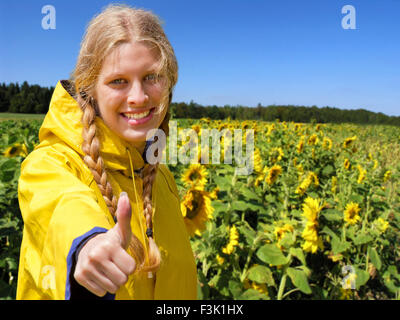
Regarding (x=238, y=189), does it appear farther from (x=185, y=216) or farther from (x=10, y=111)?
(x=10, y=111)

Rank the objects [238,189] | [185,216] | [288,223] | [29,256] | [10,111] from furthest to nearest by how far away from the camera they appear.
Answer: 1. [10,111]
2. [238,189]
3. [288,223]
4. [185,216]
5. [29,256]

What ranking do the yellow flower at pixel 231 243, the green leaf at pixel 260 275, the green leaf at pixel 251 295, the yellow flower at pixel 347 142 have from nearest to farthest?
1. the green leaf at pixel 251 295
2. the green leaf at pixel 260 275
3. the yellow flower at pixel 231 243
4. the yellow flower at pixel 347 142

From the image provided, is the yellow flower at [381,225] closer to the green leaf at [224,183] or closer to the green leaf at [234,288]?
the green leaf at [224,183]

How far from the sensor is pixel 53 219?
826 mm

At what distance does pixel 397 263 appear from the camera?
4430mm

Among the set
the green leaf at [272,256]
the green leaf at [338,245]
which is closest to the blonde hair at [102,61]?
the green leaf at [272,256]

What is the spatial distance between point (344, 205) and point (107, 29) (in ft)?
12.4

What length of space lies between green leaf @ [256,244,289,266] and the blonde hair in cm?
160

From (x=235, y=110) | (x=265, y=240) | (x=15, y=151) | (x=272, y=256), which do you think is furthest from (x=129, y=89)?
(x=235, y=110)

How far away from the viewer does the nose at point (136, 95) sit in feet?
3.76

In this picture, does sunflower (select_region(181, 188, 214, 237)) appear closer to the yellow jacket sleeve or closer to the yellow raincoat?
the yellow raincoat

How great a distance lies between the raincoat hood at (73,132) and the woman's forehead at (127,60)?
182 mm

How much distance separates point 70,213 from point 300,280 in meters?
2.30
